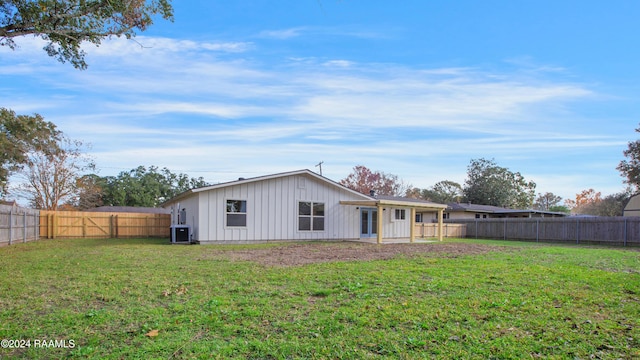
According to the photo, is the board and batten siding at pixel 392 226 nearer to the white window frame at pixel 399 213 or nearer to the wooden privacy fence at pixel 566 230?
the white window frame at pixel 399 213

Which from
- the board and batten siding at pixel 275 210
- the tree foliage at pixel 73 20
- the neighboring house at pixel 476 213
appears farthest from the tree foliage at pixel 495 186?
the tree foliage at pixel 73 20

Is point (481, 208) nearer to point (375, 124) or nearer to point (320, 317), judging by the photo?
point (375, 124)

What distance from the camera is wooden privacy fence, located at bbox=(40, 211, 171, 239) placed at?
20.7m

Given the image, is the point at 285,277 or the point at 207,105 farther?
the point at 207,105

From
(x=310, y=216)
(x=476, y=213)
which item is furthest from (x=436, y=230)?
(x=310, y=216)

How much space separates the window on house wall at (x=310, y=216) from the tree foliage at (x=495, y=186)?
105ft

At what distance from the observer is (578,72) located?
13.2 meters

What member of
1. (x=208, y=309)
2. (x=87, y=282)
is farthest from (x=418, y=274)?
(x=87, y=282)

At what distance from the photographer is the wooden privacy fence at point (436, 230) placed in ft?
83.8

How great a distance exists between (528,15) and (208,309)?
11.4m

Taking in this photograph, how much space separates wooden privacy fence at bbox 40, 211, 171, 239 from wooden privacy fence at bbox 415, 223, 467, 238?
16.2 meters

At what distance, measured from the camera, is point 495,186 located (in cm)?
4494

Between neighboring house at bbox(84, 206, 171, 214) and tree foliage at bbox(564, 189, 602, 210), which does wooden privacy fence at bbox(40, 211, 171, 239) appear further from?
tree foliage at bbox(564, 189, 602, 210)

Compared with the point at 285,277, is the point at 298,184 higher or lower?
higher
